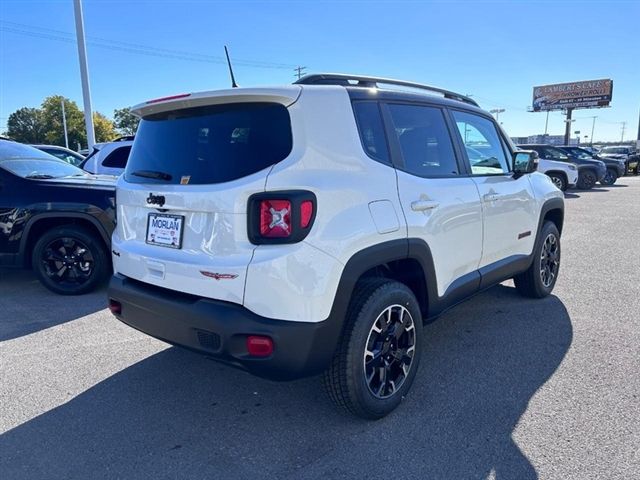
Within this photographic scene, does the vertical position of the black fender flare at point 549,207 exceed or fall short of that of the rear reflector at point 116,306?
it exceeds it

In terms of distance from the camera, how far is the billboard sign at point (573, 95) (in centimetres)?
4847

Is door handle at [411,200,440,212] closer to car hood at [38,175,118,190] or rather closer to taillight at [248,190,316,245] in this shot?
taillight at [248,190,316,245]

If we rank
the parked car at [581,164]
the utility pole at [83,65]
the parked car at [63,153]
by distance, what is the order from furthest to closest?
1. the parked car at [581,164]
2. the utility pole at [83,65]
3. the parked car at [63,153]

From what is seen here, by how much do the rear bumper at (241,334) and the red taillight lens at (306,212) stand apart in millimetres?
494

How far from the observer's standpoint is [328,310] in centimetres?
236

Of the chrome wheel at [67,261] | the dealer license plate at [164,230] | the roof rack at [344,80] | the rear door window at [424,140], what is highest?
the roof rack at [344,80]

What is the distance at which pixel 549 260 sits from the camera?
496 centimetres

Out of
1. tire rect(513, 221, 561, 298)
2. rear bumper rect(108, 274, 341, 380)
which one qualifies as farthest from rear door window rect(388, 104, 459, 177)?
tire rect(513, 221, 561, 298)

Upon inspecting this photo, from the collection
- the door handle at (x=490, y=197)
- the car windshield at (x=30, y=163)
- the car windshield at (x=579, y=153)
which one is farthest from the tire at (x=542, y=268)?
the car windshield at (x=579, y=153)

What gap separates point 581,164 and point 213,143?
18793 millimetres

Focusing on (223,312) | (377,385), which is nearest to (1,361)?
(223,312)

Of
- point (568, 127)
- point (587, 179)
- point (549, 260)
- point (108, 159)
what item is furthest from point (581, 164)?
point (568, 127)

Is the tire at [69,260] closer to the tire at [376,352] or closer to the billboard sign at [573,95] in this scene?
the tire at [376,352]

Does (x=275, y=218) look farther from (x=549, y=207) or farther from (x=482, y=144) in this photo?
(x=549, y=207)
